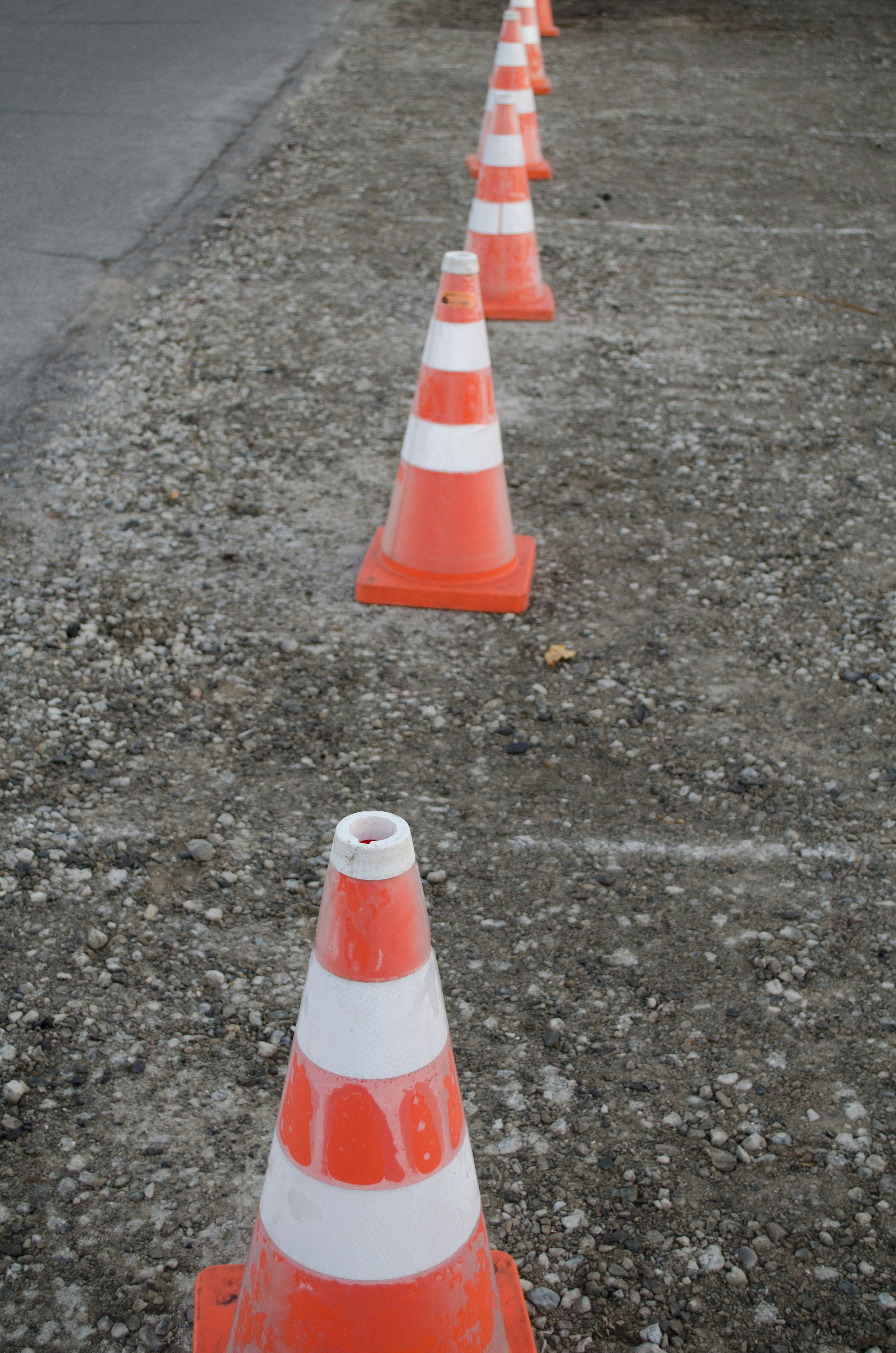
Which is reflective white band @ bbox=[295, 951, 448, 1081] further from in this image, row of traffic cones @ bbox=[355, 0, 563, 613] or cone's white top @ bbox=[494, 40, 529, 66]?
cone's white top @ bbox=[494, 40, 529, 66]

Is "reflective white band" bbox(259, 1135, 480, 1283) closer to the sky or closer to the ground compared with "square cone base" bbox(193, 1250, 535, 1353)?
closer to the sky

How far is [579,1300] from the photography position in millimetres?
2008

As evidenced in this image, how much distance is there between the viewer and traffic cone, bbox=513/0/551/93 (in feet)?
34.9

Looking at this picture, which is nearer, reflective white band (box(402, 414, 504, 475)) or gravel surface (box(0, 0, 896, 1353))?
gravel surface (box(0, 0, 896, 1353))

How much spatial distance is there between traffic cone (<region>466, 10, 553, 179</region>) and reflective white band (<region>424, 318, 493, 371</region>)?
470cm

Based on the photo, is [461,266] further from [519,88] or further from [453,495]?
[519,88]

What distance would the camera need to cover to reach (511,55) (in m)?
8.13

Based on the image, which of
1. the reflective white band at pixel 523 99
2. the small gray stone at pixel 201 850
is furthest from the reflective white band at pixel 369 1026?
the reflective white band at pixel 523 99

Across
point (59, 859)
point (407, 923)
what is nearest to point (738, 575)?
point (59, 859)

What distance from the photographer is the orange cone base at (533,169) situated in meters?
8.12

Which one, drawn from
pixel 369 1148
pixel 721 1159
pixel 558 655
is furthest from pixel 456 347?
pixel 369 1148

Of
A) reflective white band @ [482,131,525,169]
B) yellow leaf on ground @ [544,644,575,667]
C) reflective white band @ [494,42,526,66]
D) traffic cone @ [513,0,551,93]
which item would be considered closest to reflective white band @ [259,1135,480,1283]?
yellow leaf on ground @ [544,644,575,667]

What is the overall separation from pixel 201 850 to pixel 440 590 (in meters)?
1.37

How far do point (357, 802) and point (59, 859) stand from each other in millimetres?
751
